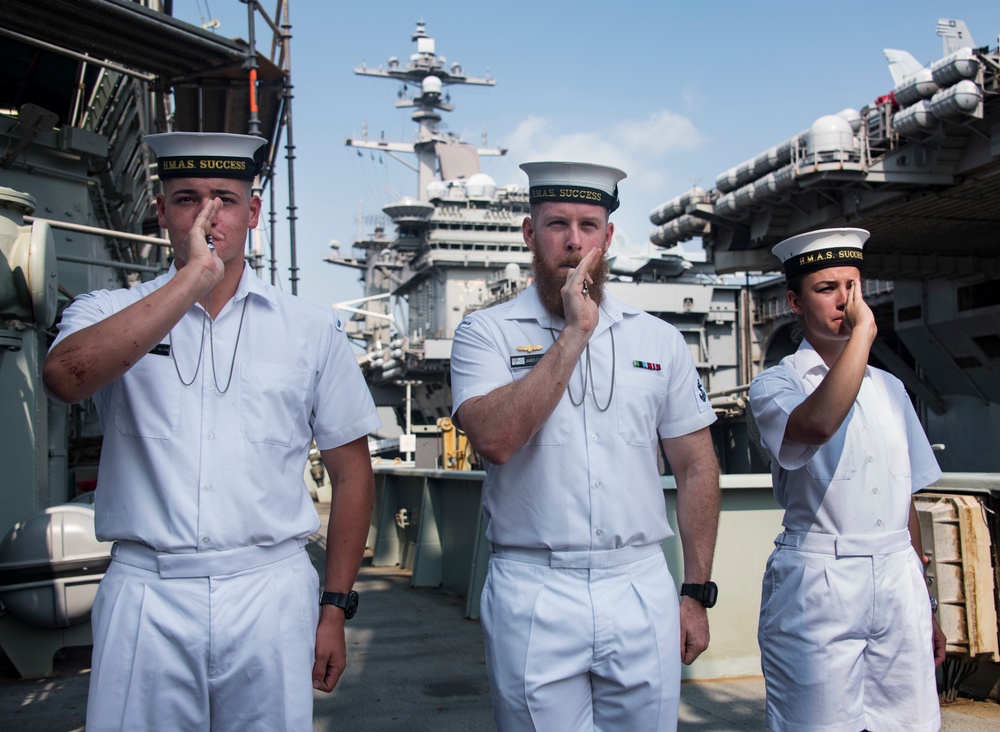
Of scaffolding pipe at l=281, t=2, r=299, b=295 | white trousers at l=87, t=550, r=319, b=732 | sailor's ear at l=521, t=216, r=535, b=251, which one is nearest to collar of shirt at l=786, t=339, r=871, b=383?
sailor's ear at l=521, t=216, r=535, b=251

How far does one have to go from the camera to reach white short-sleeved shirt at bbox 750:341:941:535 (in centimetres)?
296

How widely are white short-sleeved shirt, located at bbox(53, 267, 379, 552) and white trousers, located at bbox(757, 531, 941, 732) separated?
1.49m

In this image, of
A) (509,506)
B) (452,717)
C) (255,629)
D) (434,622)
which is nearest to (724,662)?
(452,717)

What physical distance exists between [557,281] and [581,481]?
1.84ft

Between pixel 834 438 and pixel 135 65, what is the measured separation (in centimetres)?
775

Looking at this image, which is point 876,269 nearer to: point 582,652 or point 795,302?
point 795,302

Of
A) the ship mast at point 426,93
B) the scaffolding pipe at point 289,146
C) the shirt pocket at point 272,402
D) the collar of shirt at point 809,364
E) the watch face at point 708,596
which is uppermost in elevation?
the ship mast at point 426,93

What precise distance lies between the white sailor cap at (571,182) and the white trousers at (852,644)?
1322mm

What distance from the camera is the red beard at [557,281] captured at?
102 inches

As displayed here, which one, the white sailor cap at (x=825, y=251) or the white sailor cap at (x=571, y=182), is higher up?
the white sailor cap at (x=571, y=182)

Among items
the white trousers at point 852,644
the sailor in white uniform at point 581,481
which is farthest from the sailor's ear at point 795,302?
the white trousers at point 852,644

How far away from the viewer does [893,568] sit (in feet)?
9.61

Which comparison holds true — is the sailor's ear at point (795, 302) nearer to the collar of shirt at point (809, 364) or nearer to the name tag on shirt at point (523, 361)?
the collar of shirt at point (809, 364)

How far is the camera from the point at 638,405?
2.62 metres
